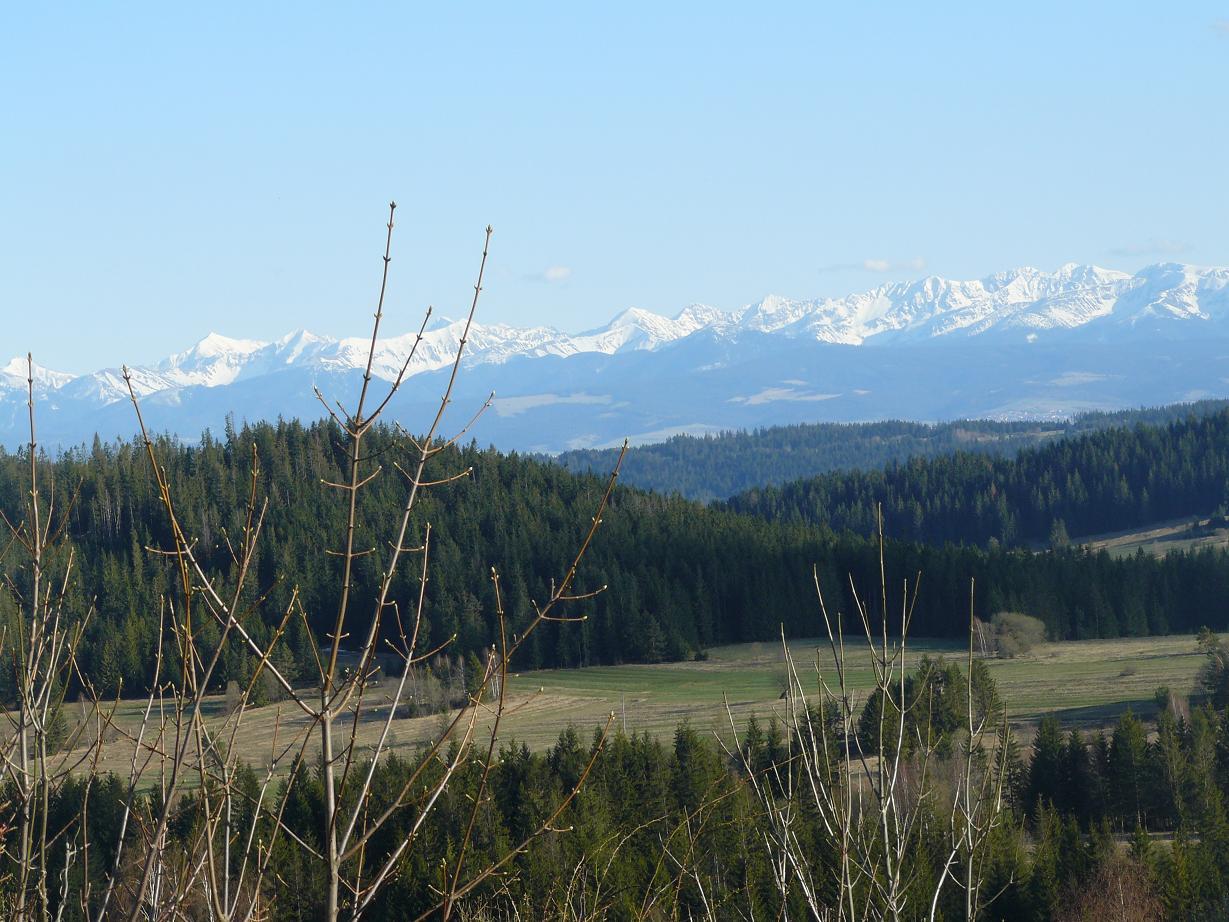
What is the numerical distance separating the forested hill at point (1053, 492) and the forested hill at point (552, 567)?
1352 inches

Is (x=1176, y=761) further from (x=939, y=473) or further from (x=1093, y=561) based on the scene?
(x=939, y=473)

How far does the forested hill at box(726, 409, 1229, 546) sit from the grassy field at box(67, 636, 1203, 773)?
54030mm

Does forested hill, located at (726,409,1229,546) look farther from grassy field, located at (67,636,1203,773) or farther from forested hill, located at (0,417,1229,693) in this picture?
grassy field, located at (67,636,1203,773)

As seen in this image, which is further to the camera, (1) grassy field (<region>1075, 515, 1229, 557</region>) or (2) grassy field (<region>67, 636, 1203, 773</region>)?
(1) grassy field (<region>1075, 515, 1229, 557</region>)

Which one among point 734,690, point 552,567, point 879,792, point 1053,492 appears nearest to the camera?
point 879,792

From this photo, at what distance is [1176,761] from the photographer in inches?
1608

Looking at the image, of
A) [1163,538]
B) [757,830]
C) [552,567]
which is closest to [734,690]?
[552,567]

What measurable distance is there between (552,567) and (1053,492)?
224 ft

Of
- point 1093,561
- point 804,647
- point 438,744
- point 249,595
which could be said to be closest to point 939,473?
point 1093,561

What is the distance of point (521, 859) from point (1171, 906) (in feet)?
49.8

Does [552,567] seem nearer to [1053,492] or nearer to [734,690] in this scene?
[734,690]

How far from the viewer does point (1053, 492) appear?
487 feet

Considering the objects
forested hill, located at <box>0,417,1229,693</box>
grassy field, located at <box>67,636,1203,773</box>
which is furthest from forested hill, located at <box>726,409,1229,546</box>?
grassy field, located at <box>67,636,1203,773</box>

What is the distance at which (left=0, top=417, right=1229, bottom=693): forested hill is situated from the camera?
92.4 meters
